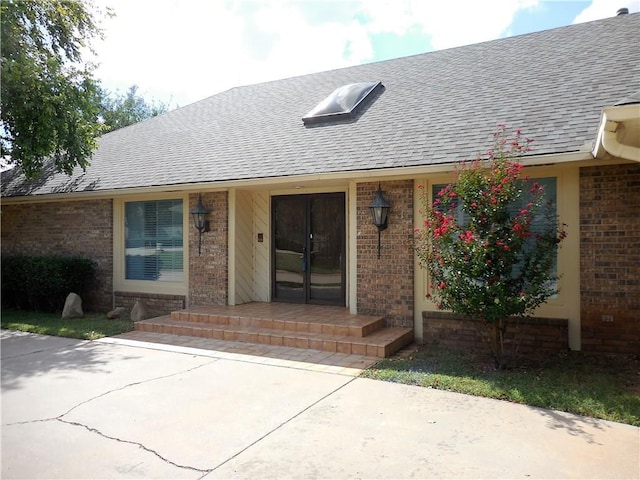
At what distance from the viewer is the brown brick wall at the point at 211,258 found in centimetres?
863

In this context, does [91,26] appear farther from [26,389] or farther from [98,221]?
[26,389]

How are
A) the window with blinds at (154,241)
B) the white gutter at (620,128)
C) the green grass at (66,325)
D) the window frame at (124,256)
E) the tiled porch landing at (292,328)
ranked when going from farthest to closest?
1. the window with blinds at (154,241)
2. the window frame at (124,256)
3. the green grass at (66,325)
4. the tiled porch landing at (292,328)
5. the white gutter at (620,128)

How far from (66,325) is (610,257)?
8.92m

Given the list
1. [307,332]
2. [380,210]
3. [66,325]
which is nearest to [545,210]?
[380,210]

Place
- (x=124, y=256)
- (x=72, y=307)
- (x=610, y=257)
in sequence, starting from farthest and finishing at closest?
1. (x=124, y=256)
2. (x=72, y=307)
3. (x=610, y=257)

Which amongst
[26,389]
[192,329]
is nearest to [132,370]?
[26,389]

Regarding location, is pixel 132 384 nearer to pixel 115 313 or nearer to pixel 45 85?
pixel 115 313

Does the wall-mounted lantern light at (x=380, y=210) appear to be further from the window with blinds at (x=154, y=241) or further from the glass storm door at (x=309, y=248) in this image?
Result: the window with blinds at (x=154, y=241)

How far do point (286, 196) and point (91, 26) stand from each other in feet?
19.5

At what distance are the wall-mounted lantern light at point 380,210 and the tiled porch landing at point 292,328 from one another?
149 cm

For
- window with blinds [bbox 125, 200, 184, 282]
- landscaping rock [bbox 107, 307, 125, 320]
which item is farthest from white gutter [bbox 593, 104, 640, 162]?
landscaping rock [bbox 107, 307, 125, 320]

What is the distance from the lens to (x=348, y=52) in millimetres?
13031

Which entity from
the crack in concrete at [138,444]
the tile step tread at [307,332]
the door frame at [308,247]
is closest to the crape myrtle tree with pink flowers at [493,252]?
the tile step tread at [307,332]

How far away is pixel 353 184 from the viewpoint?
737cm
